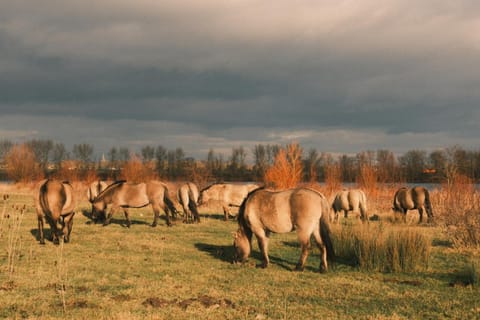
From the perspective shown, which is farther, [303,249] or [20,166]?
[20,166]

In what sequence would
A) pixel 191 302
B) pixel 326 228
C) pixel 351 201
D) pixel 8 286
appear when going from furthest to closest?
pixel 351 201 → pixel 326 228 → pixel 8 286 → pixel 191 302

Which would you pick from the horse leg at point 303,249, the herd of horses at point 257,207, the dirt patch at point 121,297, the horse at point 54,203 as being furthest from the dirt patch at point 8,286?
the horse leg at point 303,249

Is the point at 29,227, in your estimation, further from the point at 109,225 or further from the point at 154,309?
the point at 154,309

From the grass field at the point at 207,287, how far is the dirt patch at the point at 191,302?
0.7 inches

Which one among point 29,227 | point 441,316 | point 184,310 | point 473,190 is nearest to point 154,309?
point 184,310

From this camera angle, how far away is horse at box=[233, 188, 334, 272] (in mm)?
9250

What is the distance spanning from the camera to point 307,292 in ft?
25.1

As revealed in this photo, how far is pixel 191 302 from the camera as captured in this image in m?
6.81

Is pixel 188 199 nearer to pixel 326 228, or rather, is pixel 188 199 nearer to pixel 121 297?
pixel 326 228

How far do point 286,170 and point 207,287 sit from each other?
23087 millimetres

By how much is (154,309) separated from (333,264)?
5.22 metres

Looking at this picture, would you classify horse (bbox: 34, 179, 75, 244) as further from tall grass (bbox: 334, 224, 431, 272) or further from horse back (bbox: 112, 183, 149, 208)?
tall grass (bbox: 334, 224, 431, 272)

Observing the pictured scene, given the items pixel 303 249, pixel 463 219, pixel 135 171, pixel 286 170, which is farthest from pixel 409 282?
pixel 135 171

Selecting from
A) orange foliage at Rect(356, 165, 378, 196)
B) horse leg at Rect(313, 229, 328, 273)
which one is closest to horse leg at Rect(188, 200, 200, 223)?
horse leg at Rect(313, 229, 328, 273)
